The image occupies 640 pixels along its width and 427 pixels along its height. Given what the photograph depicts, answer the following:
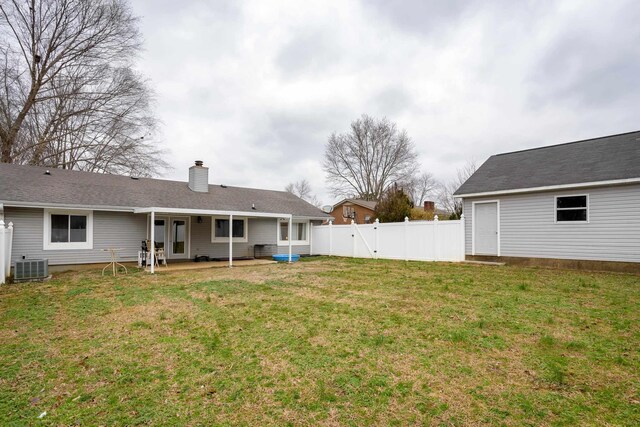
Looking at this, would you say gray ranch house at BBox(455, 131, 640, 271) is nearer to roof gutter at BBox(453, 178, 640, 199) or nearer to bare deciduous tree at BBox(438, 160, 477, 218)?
roof gutter at BBox(453, 178, 640, 199)

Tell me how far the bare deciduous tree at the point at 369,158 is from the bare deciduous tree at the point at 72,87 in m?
20.6

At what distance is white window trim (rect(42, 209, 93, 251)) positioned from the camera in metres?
10.8

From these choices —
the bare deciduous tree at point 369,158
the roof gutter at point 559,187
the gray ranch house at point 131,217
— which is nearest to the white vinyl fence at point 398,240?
the roof gutter at point 559,187

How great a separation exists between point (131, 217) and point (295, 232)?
25.6 feet

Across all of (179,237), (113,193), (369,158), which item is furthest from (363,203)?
(113,193)

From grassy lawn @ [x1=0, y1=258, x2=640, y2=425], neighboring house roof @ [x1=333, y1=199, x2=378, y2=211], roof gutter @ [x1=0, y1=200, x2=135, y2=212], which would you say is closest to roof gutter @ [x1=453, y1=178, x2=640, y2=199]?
grassy lawn @ [x1=0, y1=258, x2=640, y2=425]

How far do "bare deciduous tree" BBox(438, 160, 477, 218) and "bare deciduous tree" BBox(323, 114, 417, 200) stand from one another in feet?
15.3

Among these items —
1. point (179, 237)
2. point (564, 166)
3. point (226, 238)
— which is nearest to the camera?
point (564, 166)

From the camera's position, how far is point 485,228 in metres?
12.8

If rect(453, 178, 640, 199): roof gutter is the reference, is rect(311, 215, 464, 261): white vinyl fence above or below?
below

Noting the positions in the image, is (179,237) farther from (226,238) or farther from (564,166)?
(564,166)

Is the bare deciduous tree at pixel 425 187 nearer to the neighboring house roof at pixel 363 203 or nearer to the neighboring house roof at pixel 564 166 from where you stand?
the neighboring house roof at pixel 363 203

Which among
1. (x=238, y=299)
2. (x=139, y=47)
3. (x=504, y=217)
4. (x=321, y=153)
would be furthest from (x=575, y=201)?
(x=321, y=153)

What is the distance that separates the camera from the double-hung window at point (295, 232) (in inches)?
664
